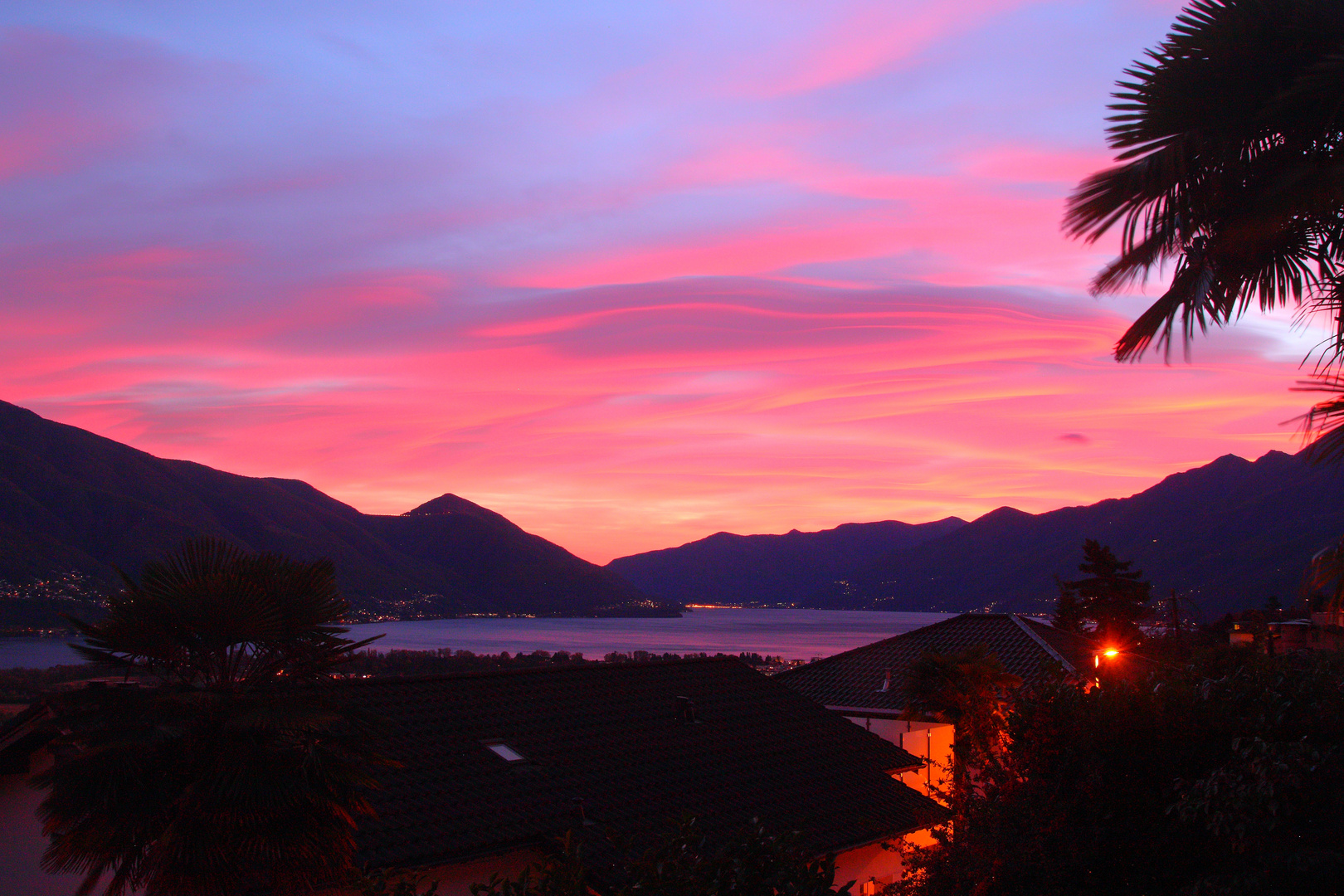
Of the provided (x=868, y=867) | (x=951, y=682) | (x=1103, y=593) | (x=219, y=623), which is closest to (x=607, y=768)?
(x=868, y=867)

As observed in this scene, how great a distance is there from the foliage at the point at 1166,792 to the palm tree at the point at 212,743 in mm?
5674

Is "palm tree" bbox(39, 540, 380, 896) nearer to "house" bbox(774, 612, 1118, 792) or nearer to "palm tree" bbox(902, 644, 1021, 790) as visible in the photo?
"palm tree" bbox(902, 644, 1021, 790)

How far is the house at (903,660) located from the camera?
32.6 meters

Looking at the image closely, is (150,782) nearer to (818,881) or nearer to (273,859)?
(273,859)

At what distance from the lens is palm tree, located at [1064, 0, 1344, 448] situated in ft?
17.1

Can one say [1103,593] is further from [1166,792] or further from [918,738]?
[1166,792]

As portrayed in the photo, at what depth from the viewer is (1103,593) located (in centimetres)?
6366

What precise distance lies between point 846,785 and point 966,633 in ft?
64.0

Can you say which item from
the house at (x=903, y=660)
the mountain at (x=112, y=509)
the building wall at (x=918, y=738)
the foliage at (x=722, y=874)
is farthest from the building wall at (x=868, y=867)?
the mountain at (x=112, y=509)

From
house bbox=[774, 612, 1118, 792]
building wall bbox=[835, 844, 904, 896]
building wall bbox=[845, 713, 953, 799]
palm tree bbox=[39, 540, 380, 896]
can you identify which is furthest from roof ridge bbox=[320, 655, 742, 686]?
house bbox=[774, 612, 1118, 792]

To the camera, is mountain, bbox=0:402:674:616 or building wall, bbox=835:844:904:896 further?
mountain, bbox=0:402:674:616

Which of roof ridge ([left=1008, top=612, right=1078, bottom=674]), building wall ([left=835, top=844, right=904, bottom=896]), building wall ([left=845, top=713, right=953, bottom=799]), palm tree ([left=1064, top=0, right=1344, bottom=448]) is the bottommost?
building wall ([left=835, top=844, right=904, bottom=896])

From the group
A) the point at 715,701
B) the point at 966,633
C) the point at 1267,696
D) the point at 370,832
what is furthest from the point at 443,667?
the point at 1267,696

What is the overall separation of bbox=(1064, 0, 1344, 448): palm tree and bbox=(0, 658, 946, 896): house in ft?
26.8
